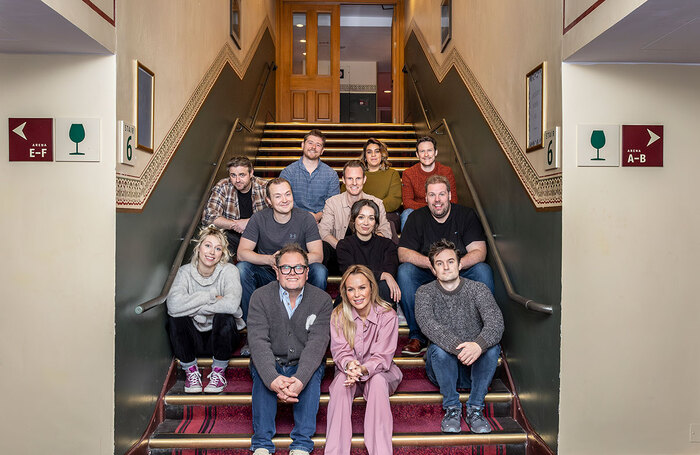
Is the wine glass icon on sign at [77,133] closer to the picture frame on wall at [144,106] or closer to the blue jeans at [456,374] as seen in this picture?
the picture frame on wall at [144,106]

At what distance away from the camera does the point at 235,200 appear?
4.09m

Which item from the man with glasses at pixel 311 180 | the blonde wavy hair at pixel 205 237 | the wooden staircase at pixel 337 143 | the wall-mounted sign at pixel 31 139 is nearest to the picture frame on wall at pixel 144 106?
the wall-mounted sign at pixel 31 139

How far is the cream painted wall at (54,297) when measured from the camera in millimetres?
2619

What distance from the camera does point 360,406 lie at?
123 inches

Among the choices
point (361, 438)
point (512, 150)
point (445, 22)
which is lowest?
point (361, 438)

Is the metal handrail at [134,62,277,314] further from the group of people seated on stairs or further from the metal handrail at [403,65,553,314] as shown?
the metal handrail at [403,65,553,314]

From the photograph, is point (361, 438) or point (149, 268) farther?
point (149, 268)

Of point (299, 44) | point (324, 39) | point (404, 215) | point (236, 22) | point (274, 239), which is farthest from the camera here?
point (324, 39)

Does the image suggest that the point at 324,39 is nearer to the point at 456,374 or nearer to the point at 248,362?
the point at 248,362

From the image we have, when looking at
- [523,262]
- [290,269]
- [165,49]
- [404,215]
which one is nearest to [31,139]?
[165,49]

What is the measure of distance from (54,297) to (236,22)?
11.7ft

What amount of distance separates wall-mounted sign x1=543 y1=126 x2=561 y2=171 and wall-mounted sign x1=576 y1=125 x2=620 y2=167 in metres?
0.09

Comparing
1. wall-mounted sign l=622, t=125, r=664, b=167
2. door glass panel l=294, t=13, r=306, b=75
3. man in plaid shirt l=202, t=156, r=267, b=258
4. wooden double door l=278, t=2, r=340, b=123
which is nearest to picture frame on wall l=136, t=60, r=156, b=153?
man in plaid shirt l=202, t=156, r=267, b=258

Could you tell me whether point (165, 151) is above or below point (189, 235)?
above
